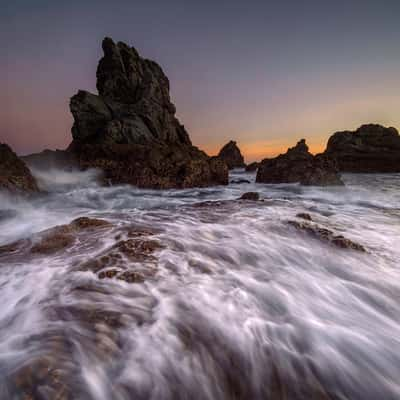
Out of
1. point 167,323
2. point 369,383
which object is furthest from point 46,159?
point 369,383

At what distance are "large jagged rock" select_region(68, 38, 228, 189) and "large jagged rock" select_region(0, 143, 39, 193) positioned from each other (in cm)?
640

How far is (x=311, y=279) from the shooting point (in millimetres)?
2814

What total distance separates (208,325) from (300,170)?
58.6 feet

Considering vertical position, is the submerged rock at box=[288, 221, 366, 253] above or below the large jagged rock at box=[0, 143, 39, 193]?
below

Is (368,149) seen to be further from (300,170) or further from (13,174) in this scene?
(13,174)

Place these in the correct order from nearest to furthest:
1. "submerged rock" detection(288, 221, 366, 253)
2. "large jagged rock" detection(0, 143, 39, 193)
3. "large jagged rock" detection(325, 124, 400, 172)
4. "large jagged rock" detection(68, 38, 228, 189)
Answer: "submerged rock" detection(288, 221, 366, 253), "large jagged rock" detection(0, 143, 39, 193), "large jagged rock" detection(68, 38, 228, 189), "large jagged rock" detection(325, 124, 400, 172)

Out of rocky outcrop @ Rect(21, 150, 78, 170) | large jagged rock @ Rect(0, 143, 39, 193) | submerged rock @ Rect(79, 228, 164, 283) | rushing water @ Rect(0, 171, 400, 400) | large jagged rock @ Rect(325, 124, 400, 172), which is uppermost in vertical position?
large jagged rock @ Rect(325, 124, 400, 172)

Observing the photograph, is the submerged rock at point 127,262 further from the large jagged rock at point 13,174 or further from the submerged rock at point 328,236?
the large jagged rock at point 13,174

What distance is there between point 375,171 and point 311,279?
5756 centimetres

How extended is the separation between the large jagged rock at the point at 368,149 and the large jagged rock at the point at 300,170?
116 ft

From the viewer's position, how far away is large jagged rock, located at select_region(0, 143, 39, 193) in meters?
7.16

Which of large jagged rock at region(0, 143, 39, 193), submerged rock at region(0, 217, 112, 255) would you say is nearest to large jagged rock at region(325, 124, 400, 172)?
large jagged rock at region(0, 143, 39, 193)

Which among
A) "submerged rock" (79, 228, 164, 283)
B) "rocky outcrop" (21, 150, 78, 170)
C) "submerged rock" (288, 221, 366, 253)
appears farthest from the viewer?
"rocky outcrop" (21, 150, 78, 170)

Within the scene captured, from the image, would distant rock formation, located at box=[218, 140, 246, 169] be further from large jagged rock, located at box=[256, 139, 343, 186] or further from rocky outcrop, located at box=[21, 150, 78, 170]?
rocky outcrop, located at box=[21, 150, 78, 170]
